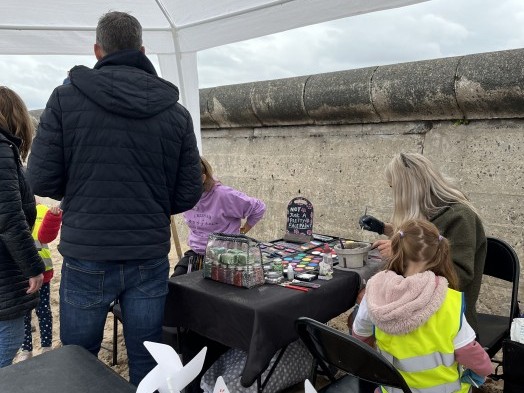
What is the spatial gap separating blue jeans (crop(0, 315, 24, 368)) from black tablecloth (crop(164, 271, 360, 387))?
65cm

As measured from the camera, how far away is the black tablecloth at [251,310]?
6.01 ft

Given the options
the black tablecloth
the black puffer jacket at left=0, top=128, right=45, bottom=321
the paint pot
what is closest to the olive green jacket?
the paint pot

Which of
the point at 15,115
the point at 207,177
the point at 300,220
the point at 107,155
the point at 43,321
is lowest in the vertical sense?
the point at 43,321

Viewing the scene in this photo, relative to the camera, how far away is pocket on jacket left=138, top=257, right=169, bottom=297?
1.87 metres

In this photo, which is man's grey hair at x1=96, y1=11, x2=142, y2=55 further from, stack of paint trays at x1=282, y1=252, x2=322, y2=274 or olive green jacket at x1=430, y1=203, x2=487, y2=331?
olive green jacket at x1=430, y1=203, x2=487, y2=331

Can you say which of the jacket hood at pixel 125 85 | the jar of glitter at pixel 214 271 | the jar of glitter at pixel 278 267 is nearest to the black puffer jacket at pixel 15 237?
the jacket hood at pixel 125 85

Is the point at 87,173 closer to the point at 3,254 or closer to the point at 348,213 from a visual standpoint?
the point at 3,254

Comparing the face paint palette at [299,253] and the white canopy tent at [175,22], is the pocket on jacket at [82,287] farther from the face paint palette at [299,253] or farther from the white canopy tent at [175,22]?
the white canopy tent at [175,22]

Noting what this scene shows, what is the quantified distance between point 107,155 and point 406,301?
47.5 inches

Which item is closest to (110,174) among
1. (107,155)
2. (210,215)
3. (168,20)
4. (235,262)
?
(107,155)

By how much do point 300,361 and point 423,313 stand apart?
1.23 meters

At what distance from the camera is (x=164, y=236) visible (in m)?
1.89

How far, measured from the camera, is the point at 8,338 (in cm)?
205

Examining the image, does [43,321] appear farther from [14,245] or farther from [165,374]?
[165,374]
